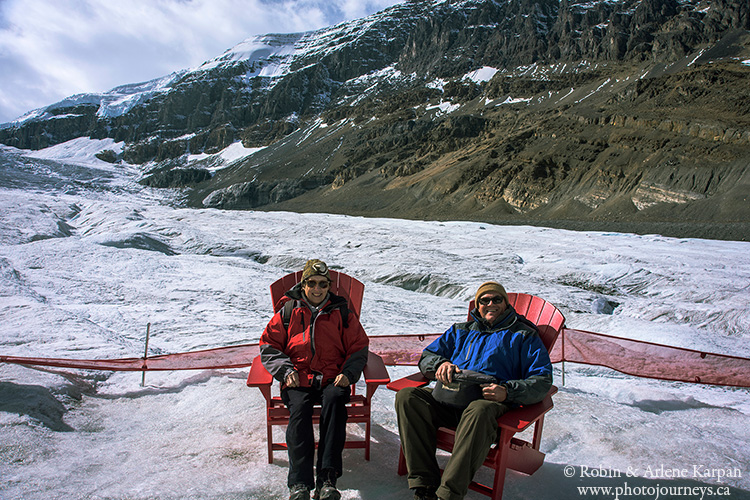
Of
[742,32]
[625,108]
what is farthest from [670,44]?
[625,108]

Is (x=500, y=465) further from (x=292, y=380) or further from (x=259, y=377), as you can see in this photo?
(x=259, y=377)

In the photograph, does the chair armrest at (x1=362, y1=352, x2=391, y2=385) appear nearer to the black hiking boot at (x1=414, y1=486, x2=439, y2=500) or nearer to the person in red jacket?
the person in red jacket

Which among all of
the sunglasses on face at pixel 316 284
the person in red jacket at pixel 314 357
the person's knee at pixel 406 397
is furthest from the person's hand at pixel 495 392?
the sunglasses on face at pixel 316 284

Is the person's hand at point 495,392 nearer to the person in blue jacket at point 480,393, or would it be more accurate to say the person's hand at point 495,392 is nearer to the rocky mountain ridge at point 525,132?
the person in blue jacket at point 480,393

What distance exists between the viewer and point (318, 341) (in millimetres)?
3330

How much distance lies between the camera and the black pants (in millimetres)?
2666

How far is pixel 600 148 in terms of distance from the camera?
150ft

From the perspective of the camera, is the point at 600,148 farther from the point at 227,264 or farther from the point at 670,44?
the point at 670,44

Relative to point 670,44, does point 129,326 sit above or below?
below

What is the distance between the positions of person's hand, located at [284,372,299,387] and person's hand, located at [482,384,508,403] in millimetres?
1188

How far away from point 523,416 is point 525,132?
5816cm

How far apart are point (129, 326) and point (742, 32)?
9910cm

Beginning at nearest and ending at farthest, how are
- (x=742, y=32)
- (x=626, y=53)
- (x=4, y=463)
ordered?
(x=4, y=463) < (x=742, y=32) < (x=626, y=53)

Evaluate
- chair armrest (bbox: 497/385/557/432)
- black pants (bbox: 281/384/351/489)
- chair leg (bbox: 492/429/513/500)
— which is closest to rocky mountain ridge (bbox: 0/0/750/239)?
chair armrest (bbox: 497/385/557/432)
